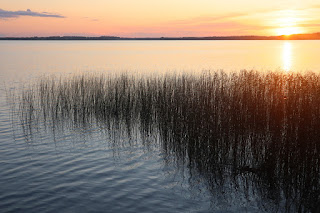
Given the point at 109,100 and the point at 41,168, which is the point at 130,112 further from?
the point at 41,168

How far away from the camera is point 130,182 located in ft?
21.2

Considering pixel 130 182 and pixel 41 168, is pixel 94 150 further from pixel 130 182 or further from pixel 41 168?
pixel 130 182

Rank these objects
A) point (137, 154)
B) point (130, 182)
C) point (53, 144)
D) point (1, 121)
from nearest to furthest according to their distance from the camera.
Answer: point (130, 182), point (137, 154), point (53, 144), point (1, 121)

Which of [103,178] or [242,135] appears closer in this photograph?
[103,178]

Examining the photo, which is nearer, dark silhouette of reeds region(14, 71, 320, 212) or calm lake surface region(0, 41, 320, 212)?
calm lake surface region(0, 41, 320, 212)

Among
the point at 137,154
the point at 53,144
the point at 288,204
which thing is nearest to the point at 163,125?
the point at 137,154

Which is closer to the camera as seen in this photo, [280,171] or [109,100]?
[280,171]

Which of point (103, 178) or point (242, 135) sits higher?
point (242, 135)

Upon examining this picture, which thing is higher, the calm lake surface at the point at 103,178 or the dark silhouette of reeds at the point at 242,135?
the dark silhouette of reeds at the point at 242,135

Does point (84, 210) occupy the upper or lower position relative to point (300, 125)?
lower

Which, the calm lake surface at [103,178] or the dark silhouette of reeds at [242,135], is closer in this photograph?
the calm lake surface at [103,178]

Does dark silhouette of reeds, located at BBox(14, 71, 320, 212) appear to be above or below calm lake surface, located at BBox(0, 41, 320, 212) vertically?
above

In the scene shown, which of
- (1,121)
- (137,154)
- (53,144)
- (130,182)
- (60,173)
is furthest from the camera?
(1,121)

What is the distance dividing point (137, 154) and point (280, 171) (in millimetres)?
3501
